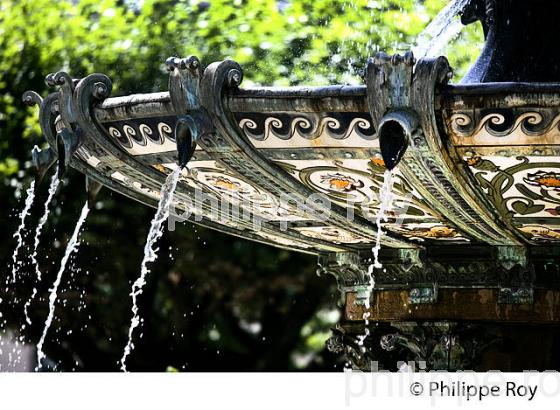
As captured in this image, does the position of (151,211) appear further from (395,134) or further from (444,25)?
(395,134)

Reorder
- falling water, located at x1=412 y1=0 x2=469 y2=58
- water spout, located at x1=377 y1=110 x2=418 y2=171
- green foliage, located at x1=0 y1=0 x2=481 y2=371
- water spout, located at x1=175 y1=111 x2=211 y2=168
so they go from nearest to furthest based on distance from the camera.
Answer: water spout, located at x1=377 y1=110 x2=418 y2=171 < water spout, located at x1=175 y1=111 x2=211 y2=168 < falling water, located at x1=412 y1=0 x2=469 y2=58 < green foliage, located at x1=0 y1=0 x2=481 y2=371

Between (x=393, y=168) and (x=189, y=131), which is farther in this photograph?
(x=189, y=131)

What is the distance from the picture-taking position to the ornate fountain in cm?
384

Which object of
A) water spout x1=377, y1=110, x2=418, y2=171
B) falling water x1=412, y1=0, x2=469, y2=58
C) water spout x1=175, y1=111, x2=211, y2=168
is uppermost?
falling water x1=412, y1=0, x2=469, y2=58

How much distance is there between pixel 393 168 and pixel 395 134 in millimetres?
110

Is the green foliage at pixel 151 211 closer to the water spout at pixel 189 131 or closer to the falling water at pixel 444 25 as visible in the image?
the falling water at pixel 444 25

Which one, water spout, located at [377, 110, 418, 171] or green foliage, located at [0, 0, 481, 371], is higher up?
green foliage, located at [0, 0, 481, 371]

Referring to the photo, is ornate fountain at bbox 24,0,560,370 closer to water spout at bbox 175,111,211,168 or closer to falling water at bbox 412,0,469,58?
water spout at bbox 175,111,211,168

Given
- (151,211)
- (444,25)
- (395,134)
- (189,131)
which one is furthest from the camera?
(151,211)

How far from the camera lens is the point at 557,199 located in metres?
4.55

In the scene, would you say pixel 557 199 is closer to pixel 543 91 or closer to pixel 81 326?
pixel 543 91

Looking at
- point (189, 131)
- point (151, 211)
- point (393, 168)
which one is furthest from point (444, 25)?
point (151, 211)

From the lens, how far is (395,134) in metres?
3.84

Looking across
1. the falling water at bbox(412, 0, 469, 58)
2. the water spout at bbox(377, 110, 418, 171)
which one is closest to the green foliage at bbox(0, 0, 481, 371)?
the falling water at bbox(412, 0, 469, 58)
